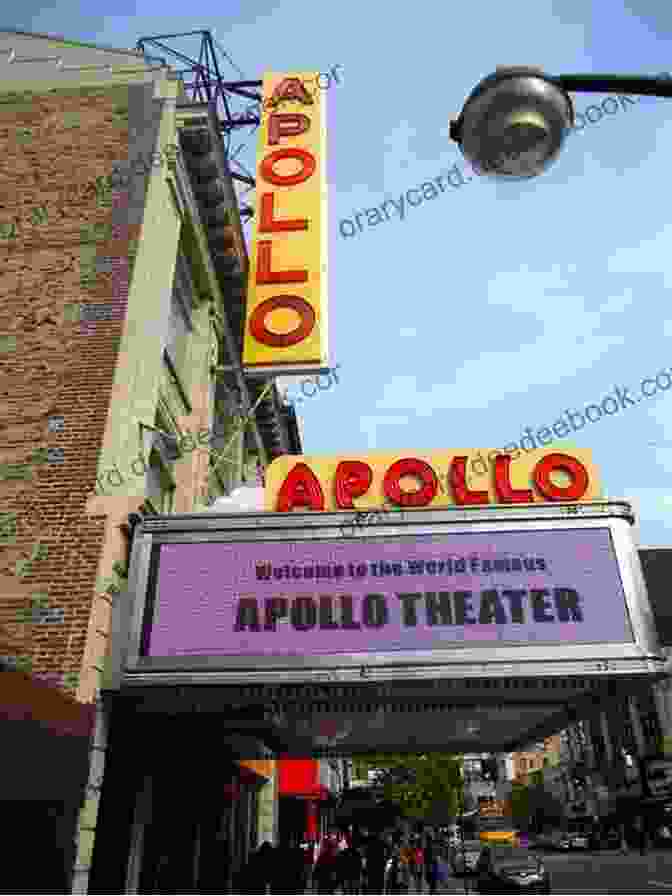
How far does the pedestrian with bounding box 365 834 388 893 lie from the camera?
18469 mm

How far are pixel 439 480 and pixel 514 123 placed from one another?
5189mm

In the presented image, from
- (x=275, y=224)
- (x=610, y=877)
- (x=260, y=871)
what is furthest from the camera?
(x=610, y=877)

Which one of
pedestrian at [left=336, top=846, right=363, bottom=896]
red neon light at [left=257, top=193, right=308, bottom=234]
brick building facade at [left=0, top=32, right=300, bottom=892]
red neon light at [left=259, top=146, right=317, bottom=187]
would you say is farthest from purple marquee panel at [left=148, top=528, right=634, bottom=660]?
pedestrian at [left=336, top=846, right=363, bottom=896]

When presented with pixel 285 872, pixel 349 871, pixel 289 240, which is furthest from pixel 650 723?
pixel 289 240

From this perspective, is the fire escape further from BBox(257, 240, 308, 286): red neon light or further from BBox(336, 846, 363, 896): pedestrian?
BBox(336, 846, 363, 896): pedestrian

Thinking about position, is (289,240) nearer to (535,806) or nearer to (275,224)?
(275,224)

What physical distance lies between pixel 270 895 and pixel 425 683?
7.99 meters

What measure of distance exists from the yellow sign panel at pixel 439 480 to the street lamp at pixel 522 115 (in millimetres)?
4779

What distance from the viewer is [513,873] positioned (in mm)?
21156

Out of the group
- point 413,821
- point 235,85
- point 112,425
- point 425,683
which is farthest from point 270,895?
point 413,821

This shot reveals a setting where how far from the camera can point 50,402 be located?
978 cm

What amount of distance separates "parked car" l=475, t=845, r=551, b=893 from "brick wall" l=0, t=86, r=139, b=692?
1841cm

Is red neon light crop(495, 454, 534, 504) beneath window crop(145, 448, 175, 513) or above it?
beneath

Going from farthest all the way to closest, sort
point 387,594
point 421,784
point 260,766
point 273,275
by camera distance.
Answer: point 421,784 → point 260,766 → point 273,275 → point 387,594
